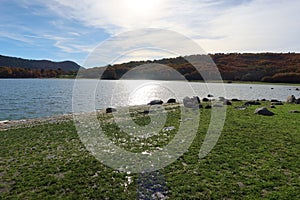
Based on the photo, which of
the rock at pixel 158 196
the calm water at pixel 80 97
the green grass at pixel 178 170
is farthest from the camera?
the calm water at pixel 80 97

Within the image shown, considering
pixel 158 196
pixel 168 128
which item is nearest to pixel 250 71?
pixel 168 128

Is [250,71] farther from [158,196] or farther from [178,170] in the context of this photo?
[158,196]

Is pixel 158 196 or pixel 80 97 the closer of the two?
pixel 158 196

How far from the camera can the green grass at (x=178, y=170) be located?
909 centimetres

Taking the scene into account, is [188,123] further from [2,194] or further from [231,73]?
[231,73]

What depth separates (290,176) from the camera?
10141mm

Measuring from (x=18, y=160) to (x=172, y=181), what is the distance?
9.23 m

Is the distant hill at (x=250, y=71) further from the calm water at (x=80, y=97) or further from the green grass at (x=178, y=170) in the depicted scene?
the green grass at (x=178, y=170)

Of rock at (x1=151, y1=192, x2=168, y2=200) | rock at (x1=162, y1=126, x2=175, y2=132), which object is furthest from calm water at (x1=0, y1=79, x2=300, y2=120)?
rock at (x1=151, y1=192, x2=168, y2=200)

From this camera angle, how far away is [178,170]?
1120cm

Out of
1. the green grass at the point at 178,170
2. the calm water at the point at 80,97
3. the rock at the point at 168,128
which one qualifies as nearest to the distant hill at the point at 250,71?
the calm water at the point at 80,97

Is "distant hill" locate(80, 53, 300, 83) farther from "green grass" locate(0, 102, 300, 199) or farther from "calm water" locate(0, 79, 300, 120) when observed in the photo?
"green grass" locate(0, 102, 300, 199)

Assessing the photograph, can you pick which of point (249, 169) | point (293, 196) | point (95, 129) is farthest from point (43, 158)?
point (293, 196)

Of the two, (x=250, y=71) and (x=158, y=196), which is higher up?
(x=250, y=71)
